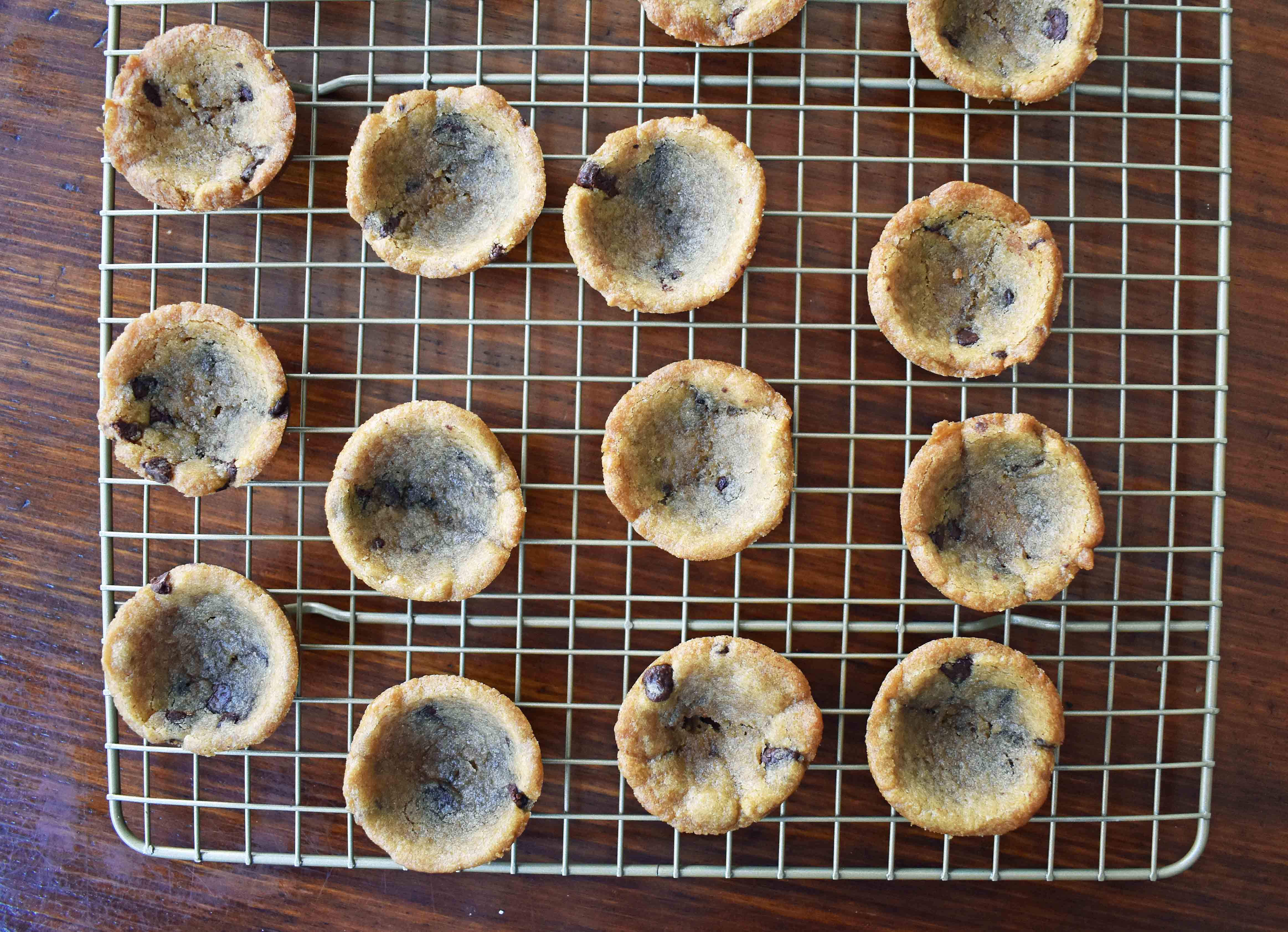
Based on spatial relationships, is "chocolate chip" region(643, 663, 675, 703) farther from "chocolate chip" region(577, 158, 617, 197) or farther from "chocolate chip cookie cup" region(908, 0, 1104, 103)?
"chocolate chip cookie cup" region(908, 0, 1104, 103)

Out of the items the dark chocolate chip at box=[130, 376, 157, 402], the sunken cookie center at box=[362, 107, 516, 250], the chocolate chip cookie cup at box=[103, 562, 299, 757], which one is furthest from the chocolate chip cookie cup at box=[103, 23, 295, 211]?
the chocolate chip cookie cup at box=[103, 562, 299, 757]

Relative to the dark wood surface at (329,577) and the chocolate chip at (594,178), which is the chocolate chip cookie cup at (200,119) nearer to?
the dark wood surface at (329,577)

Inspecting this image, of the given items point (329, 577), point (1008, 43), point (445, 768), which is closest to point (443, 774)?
point (445, 768)

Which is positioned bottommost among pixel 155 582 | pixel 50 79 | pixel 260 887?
pixel 260 887

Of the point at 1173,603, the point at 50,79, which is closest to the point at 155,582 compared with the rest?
the point at 50,79

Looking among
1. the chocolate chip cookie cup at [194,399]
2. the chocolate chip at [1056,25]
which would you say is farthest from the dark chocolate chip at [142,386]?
the chocolate chip at [1056,25]

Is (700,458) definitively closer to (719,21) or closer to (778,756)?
(778,756)

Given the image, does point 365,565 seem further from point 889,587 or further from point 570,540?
point 889,587
